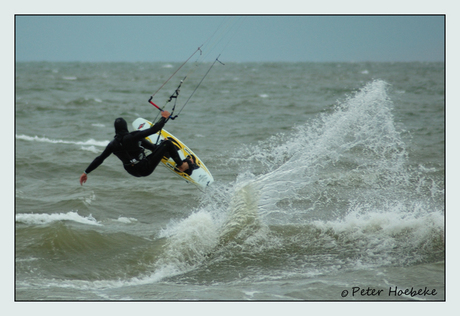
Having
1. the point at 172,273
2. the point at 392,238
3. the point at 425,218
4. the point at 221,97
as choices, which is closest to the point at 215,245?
the point at 172,273

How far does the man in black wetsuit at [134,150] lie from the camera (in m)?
7.44

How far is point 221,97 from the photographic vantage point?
34562 millimetres

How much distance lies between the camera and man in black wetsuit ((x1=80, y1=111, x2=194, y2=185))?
293 inches

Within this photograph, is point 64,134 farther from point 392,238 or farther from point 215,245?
point 392,238

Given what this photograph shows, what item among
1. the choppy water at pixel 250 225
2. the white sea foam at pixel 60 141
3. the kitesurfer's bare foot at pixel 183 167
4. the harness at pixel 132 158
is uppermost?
the white sea foam at pixel 60 141

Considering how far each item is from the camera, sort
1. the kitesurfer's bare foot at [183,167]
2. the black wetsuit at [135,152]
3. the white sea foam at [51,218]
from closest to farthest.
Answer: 1. the black wetsuit at [135,152]
2. the kitesurfer's bare foot at [183,167]
3. the white sea foam at [51,218]

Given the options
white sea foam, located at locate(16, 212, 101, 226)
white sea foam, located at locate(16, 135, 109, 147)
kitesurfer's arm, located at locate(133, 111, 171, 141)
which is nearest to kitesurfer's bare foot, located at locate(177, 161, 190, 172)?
kitesurfer's arm, located at locate(133, 111, 171, 141)

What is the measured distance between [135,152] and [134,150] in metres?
0.05

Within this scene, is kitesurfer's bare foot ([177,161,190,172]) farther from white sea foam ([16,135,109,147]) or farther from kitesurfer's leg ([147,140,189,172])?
white sea foam ([16,135,109,147])

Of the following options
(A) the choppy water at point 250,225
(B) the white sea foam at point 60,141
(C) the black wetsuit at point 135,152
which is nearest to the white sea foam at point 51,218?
(A) the choppy water at point 250,225

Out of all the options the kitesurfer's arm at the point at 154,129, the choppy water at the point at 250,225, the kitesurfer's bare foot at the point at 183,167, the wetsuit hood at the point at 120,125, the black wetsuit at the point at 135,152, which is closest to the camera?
the choppy water at the point at 250,225

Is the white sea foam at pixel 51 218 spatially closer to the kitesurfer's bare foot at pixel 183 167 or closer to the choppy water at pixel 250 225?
the choppy water at pixel 250 225

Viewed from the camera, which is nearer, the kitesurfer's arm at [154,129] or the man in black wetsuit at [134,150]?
the kitesurfer's arm at [154,129]

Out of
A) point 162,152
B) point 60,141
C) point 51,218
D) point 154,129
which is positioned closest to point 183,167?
point 162,152
